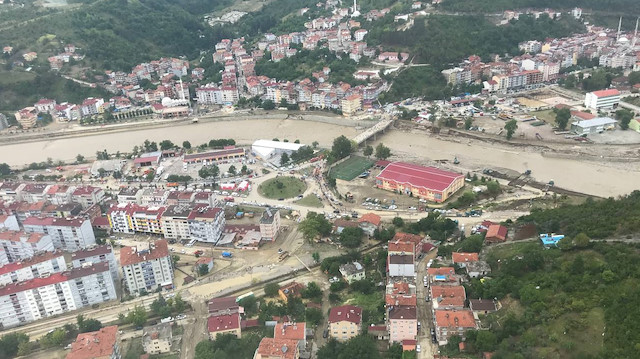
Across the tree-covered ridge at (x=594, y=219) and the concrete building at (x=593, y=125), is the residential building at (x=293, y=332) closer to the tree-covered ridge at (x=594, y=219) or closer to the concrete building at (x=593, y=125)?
the tree-covered ridge at (x=594, y=219)

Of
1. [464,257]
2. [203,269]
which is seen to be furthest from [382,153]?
[203,269]

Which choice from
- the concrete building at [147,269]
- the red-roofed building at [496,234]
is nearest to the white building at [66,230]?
the concrete building at [147,269]

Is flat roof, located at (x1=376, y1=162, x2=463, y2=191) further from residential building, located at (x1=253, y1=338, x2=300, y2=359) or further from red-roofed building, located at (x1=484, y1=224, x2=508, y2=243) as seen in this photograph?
residential building, located at (x1=253, y1=338, x2=300, y2=359)

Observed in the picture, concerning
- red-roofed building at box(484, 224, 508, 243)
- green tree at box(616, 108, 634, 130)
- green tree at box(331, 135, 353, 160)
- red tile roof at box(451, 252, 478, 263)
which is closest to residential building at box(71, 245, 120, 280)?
red tile roof at box(451, 252, 478, 263)

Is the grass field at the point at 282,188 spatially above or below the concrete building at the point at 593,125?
below

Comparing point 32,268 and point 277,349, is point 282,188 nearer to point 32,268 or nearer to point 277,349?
point 32,268

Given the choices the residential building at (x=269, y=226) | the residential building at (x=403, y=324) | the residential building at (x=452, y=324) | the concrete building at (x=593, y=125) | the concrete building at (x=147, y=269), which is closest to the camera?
the residential building at (x=452, y=324)

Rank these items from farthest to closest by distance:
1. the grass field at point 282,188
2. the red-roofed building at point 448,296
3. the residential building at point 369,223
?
the grass field at point 282,188 < the residential building at point 369,223 < the red-roofed building at point 448,296

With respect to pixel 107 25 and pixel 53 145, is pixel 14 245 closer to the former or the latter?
pixel 53 145

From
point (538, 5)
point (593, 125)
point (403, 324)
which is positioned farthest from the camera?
point (538, 5)
